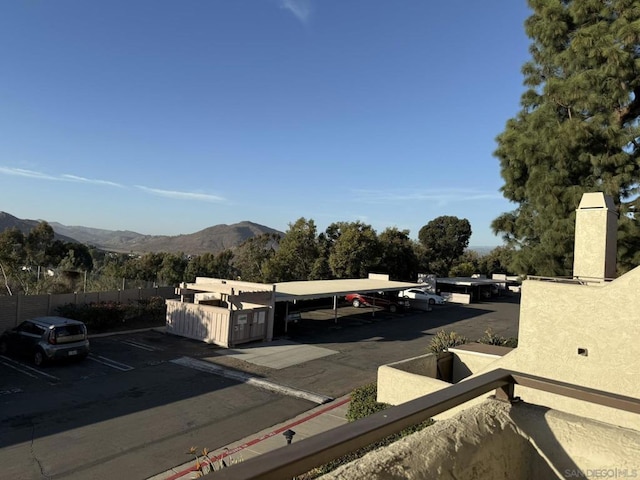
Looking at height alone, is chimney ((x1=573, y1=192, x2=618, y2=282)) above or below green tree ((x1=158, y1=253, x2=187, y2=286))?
above

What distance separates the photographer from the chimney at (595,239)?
28.8 ft

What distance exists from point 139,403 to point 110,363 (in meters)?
4.54

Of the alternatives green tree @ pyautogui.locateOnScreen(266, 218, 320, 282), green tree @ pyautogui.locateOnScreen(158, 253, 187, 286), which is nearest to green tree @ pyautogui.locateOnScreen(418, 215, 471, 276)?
green tree @ pyautogui.locateOnScreen(266, 218, 320, 282)

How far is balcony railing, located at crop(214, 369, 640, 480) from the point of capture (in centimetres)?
168

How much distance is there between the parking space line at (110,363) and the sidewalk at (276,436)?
22.5 ft

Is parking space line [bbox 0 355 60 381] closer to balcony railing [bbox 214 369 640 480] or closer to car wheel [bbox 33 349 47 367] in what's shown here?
car wheel [bbox 33 349 47 367]

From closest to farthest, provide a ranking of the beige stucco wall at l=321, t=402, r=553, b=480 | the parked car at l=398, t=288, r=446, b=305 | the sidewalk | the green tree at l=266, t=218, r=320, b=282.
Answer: the beige stucco wall at l=321, t=402, r=553, b=480 → the sidewalk → the parked car at l=398, t=288, r=446, b=305 → the green tree at l=266, t=218, r=320, b=282

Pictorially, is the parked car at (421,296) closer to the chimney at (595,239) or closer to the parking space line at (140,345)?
the parking space line at (140,345)

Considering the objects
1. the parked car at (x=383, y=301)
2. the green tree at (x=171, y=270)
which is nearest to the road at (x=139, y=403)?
the parked car at (x=383, y=301)

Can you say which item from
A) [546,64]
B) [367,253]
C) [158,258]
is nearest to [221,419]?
[546,64]

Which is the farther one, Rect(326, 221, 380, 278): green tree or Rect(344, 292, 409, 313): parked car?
Rect(326, 221, 380, 278): green tree

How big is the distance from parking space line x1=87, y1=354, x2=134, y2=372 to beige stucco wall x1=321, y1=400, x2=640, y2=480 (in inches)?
546

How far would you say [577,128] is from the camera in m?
13.5

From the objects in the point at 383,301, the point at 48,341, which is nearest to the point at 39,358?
the point at 48,341
